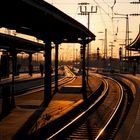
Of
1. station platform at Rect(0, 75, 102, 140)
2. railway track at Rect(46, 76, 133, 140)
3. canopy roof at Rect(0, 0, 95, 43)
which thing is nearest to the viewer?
station platform at Rect(0, 75, 102, 140)

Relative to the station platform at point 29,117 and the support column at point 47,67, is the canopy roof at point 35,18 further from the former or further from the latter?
the station platform at point 29,117

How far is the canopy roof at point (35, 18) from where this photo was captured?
58.6 feet

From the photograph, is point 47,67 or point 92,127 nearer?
point 92,127

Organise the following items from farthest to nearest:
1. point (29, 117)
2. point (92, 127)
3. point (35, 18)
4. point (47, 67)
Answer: point (47, 67)
point (35, 18)
point (29, 117)
point (92, 127)

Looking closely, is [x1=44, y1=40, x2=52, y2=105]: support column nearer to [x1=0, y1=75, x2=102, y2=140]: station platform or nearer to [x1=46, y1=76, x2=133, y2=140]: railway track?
[x1=0, y1=75, x2=102, y2=140]: station platform

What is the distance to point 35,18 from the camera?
2152 cm

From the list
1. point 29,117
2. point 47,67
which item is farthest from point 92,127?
point 47,67

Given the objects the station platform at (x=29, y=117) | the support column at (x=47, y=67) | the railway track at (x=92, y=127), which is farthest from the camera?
the support column at (x=47, y=67)

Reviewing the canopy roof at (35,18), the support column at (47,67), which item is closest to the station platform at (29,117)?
the support column at (47,67)

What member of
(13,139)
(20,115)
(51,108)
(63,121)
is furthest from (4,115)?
(13,139)

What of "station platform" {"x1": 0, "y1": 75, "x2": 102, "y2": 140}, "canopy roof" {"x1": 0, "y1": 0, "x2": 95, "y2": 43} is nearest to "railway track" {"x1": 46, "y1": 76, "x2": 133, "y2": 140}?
"station platform" {"x1": 0, "y1": 75, "x2": 102, "y2": 140}

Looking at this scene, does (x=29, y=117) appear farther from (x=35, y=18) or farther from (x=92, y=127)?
(x=35, y=18)

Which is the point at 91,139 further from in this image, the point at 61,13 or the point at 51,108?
the point at 61,13

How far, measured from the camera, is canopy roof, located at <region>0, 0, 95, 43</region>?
58.6ft
